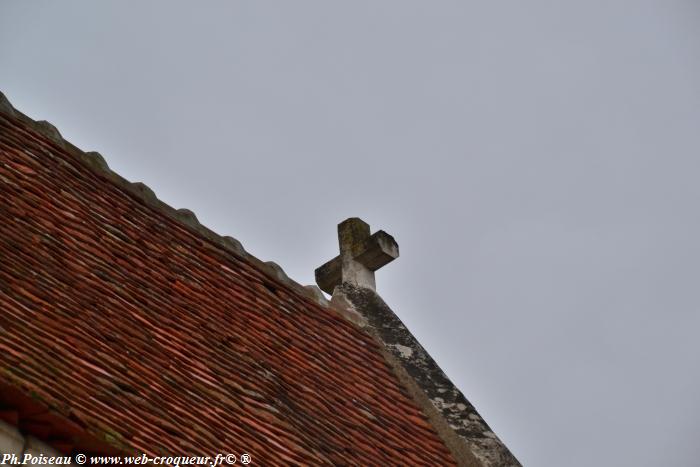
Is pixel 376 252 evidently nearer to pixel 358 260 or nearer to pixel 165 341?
pixel 358 260

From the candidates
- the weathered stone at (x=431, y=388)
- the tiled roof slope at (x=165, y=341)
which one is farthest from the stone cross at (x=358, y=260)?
the tiled roof slope at (x=165, y=341)

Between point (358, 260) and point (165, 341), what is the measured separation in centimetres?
383

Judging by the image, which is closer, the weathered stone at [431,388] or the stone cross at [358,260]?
the weathered stone at [431,388]

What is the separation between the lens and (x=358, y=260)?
33.1 feet

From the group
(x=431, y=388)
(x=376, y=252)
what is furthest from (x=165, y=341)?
(x=376, y=252)

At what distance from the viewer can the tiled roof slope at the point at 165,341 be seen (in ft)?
17.3

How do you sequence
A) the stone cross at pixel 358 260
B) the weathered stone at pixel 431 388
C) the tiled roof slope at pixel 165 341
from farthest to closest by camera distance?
the stone cross at pixel 358 260, the weathered stone at pixel 431 388, the tiled roof slope at pixel 165 341

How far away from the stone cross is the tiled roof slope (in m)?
0.82

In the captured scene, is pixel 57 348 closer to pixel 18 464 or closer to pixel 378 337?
pixel 18 464

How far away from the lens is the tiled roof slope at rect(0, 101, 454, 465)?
5.27 meters

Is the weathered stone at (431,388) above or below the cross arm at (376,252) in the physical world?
below

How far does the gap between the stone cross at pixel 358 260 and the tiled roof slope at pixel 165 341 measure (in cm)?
82

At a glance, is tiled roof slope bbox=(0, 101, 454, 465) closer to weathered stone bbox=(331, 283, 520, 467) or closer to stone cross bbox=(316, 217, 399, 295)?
weathered stone bbox=(331, 283, 520, 467)

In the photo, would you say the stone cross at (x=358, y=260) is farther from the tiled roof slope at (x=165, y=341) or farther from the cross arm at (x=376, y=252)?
the tiled roof slope at (x=165, y=341)
